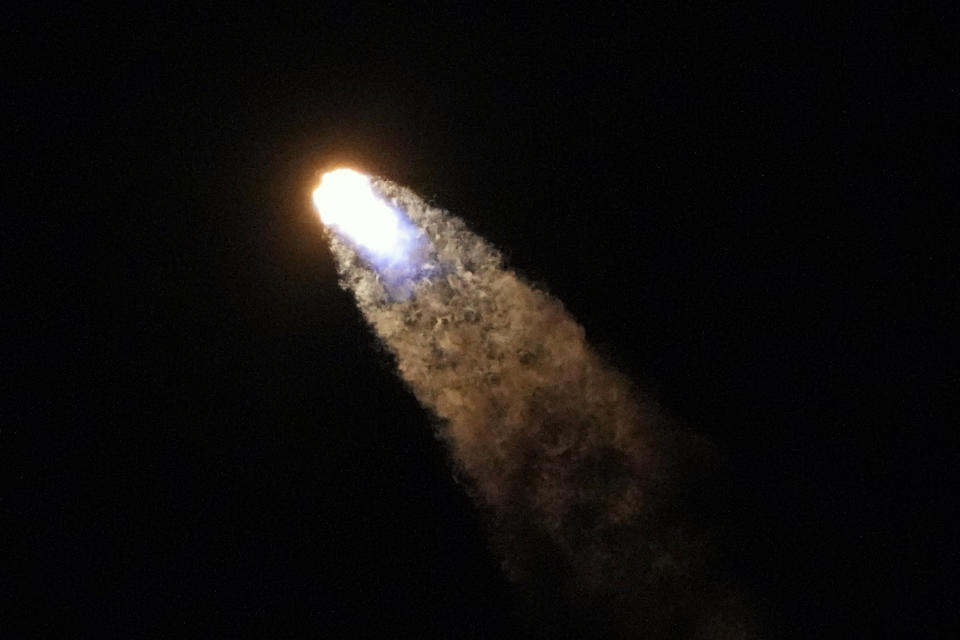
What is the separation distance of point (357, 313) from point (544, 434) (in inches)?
50.8

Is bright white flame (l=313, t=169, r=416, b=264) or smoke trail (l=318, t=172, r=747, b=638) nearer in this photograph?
smoke trail (l=318, t=172, r=747, b=638)

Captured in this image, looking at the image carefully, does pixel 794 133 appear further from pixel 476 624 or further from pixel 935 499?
pixel 476 624

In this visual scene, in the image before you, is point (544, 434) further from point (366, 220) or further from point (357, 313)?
point (366, 220)

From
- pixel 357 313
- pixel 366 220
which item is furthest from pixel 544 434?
pixel 366 220

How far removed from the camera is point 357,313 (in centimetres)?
356

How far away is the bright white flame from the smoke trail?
0.06 m

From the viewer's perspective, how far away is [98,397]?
3480 millimetres

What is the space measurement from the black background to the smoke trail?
15 centimetres

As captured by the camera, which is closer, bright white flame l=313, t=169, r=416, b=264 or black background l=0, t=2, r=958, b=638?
black background l=0, t=2, r=958, b=638

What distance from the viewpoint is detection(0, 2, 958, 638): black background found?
3.30 metres

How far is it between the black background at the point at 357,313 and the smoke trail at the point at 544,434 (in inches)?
5.8

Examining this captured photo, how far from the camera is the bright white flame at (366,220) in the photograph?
11.8 ft

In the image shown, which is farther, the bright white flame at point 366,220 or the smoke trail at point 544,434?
the bright white flame at point 366,220

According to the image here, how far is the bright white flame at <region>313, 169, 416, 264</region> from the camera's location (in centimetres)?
360
